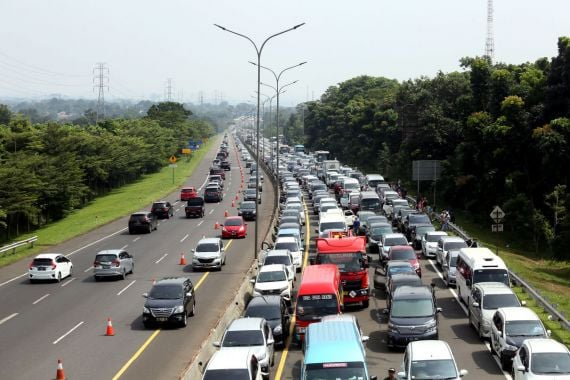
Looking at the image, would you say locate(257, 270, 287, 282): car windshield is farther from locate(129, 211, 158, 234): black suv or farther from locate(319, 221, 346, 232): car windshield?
locate(129, 211, 158, 234): black suv

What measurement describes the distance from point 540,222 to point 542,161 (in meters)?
4.54

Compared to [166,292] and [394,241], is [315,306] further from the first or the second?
[394,241]

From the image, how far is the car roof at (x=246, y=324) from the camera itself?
23688 millimetres

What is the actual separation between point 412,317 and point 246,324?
5.29 meters

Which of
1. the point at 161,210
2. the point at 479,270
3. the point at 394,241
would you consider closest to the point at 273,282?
the point at 479,270


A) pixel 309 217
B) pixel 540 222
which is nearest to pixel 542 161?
pixel 540 222

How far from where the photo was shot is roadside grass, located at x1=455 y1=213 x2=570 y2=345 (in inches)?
1239

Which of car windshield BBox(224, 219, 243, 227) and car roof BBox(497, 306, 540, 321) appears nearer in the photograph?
car roof BBox(497, 306, 540, 321)

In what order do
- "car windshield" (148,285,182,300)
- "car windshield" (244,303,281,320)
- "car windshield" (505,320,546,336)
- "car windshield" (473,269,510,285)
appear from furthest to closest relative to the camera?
"car windshield" (473,269,510,285) → "car windshield" (148,285,182,300) → "car windshield" (244,303,281,320) → "car windshield" (505,320,546,336)

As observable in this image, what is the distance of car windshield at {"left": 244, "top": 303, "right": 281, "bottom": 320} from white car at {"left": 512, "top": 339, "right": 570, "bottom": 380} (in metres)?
8.61

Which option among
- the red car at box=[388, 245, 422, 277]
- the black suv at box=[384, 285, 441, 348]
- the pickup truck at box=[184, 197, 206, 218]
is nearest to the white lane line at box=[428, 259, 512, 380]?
the black suv at box=[384, 285, 441, 348]

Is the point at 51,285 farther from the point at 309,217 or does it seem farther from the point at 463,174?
the point at 463,174

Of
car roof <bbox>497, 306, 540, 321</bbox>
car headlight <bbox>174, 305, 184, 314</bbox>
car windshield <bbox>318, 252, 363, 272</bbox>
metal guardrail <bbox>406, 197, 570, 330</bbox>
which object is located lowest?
car headlight <bbox>174, 305, 184, 314</bbox>

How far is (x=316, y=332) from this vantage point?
21.6m
